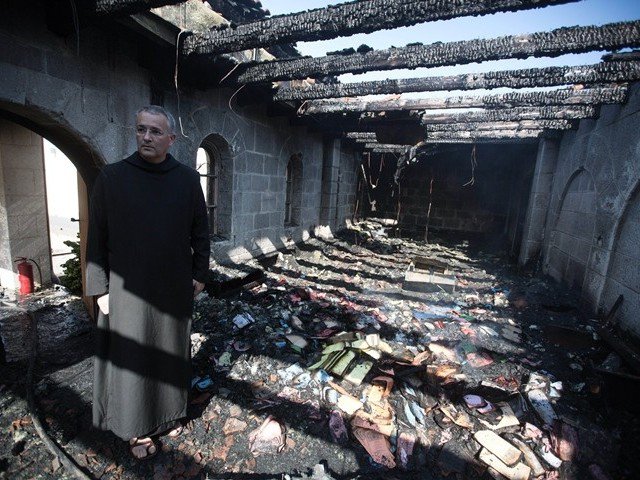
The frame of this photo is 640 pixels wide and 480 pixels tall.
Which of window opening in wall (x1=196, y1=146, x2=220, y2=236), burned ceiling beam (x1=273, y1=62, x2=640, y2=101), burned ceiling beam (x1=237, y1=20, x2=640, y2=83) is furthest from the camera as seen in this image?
window opening in wall (x1=196, y1=146, x2=220, y2=236)

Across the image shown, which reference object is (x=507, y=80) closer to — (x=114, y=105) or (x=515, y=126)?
(x=515, y=126)

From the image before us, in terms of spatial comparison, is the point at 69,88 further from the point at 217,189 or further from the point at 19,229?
the point at 19,229

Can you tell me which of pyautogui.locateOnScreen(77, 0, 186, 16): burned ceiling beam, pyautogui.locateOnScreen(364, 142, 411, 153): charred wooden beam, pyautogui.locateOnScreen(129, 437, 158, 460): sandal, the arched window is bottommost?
pyautogui.locateOnScreen(129, 437, 158, 460): sandal

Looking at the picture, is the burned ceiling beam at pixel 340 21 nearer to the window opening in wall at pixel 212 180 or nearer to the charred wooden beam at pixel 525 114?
the window opening in wall at pixel 212 180

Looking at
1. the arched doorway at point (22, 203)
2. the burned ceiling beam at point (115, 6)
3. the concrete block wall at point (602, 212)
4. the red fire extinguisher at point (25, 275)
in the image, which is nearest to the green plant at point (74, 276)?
the red fire extinguisher at point (25, 275)

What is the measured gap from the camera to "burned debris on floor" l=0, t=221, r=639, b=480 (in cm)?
221

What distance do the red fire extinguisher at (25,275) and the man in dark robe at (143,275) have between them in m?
4.21

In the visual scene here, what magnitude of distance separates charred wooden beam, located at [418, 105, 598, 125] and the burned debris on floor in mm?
3424

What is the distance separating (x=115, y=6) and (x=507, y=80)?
419cm

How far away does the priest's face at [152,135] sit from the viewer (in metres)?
1.86

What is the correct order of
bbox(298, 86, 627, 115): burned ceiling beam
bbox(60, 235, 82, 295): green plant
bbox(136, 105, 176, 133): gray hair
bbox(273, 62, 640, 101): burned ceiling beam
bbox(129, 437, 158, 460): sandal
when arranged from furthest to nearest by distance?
bbox(60, 235, 82, 295): green plant
bbox(298, 86, 627, 115): burned ceiling beam
bbox(273, 62, 640, 101): burned ceiling beam
bbox(129, 437, 158, 460): sandal
bbox(136, 105, 176, 133): gray hair

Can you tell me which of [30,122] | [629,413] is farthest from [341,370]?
[30,122]

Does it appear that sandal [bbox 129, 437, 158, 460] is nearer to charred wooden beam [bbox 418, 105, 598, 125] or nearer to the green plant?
the green plant

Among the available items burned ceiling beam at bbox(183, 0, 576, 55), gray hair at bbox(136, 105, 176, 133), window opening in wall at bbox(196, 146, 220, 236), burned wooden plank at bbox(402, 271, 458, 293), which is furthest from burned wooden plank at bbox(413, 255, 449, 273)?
gray hair at bbox(136, 105, 176, 133)
